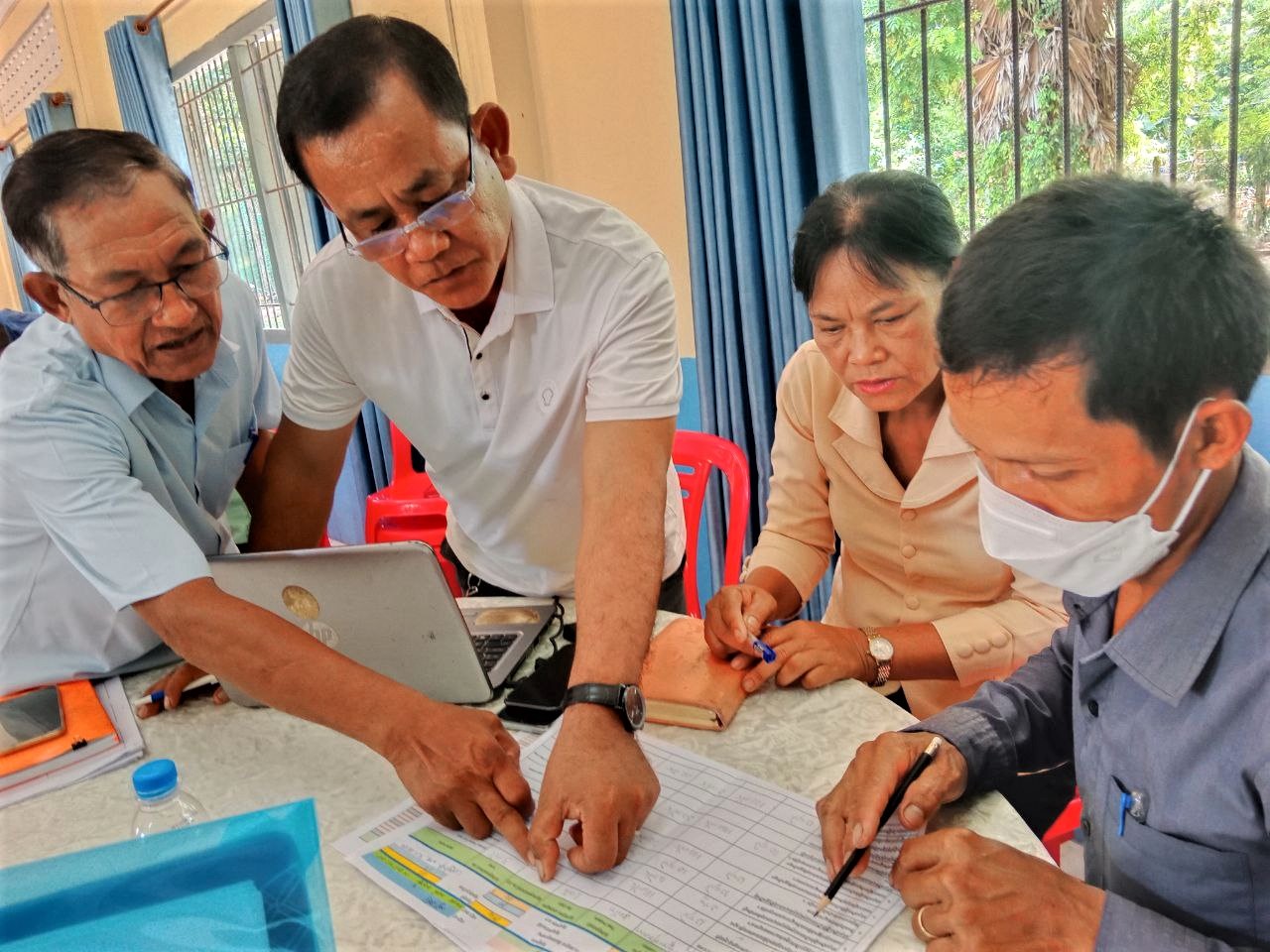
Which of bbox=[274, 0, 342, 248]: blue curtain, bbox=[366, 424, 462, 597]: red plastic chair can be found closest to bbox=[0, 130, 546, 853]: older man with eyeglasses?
bbox=[366, 424, 462, 597]: red plastic chair

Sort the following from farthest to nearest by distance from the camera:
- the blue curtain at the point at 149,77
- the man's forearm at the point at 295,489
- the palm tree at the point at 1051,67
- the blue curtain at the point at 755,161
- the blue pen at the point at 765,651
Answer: the blue curtain at the point at 149,77, the blue curtain at the point at 755,161, the palm tree at the point at 1051,67, the man's forearm at the point at 295,489, the blue pen at the point at 765,651

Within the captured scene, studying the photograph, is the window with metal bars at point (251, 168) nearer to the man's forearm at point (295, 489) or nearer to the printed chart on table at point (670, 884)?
the man's forearm at point (295, 489)

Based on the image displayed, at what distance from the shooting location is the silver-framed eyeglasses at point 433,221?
1.22m

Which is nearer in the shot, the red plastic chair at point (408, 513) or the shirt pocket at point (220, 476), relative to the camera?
the shirt pocket at point (220, 476)

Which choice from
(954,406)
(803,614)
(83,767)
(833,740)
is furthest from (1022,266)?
(803,614)

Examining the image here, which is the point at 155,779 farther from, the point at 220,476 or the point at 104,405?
the point at 220,476

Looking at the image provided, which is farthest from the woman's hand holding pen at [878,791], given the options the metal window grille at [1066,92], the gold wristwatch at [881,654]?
the metal window grille at [1066,92]

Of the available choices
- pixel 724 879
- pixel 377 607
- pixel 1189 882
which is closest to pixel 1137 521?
pixel 1189 882

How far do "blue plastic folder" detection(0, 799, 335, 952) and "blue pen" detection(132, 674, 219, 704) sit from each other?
0.38 metres

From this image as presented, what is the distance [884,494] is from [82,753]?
1241 millimetres

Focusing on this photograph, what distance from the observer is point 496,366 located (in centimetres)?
154

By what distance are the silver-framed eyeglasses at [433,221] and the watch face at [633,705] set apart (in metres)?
0.66

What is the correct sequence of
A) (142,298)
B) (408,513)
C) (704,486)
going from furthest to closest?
(408,513), (704,486), (142,298)

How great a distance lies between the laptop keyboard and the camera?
1365mm
